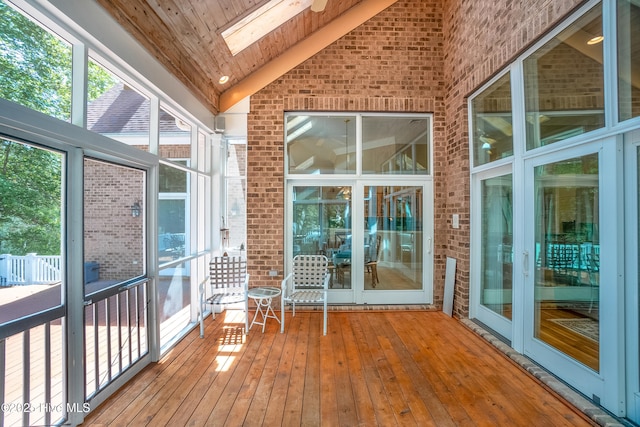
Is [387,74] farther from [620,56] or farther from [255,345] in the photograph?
[255,345]

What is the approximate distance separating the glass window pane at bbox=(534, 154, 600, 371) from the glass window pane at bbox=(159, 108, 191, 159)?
3960 millimetres

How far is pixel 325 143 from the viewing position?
446 cm

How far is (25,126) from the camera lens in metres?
1.64

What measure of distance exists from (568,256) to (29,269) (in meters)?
4.00

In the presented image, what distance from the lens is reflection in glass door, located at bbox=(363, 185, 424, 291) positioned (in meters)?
4.47

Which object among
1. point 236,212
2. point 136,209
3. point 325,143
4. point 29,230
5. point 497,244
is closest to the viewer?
point 29,230

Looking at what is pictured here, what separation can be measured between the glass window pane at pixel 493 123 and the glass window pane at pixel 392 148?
32.7 inches

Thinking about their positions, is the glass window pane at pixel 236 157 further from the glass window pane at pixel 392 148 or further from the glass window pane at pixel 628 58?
the glass window pane at pixel 628 58

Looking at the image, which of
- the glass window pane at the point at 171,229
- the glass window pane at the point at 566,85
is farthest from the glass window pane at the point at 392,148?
the glass window pane at the point at 171,229

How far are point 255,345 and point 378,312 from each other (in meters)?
1.93

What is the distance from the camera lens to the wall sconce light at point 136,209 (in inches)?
108

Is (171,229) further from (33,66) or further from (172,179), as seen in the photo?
(33,66)

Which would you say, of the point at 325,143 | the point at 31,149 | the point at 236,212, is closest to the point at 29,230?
the point at 31,149

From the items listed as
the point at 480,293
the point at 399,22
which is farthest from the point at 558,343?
the point at 399,22
